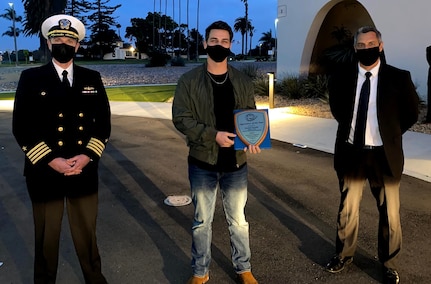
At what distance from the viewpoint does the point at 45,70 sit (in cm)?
314

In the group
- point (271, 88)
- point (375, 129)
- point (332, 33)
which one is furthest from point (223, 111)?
point (332, 33)

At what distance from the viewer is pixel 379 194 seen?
12.3ft

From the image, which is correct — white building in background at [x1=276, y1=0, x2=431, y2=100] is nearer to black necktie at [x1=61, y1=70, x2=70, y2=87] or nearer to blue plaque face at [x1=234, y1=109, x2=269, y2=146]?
blue plaque face at [x1=234, y1=109, x2=269, y2=146]

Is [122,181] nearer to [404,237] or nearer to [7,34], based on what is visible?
[404,237]

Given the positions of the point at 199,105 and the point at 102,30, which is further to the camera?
the point at 102,30

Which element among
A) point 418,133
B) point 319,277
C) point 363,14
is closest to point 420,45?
point 418,133

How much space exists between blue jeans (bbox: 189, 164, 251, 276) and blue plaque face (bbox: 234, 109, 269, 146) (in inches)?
13.2

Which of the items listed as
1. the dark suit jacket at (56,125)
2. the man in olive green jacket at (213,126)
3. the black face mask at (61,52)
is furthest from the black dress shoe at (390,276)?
the black face mask at (61,52)

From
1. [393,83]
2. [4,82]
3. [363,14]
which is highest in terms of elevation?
[363,14]

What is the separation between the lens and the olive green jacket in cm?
327

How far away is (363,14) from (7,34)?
133 m

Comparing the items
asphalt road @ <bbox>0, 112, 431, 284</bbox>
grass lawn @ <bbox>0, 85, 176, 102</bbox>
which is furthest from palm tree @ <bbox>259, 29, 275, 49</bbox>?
asphalt road @ <bbox>0, 112, 431, 284</bbox>

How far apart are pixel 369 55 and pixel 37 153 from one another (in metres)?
2.63

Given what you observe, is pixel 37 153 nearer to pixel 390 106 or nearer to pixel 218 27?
pixel 218 27
